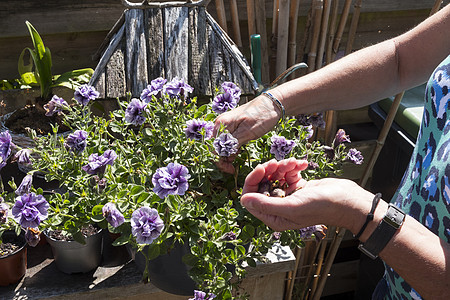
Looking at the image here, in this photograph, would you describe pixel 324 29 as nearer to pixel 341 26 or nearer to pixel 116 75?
pixel 341 26

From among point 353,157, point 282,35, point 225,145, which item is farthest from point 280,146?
point 282,35

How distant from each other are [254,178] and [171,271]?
1.11ft

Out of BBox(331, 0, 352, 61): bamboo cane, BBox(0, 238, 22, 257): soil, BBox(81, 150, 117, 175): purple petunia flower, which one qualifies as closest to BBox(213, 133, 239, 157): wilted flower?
BBox(81, 150, 117, 175): purple petunia flower

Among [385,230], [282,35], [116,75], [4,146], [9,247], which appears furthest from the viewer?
[282,35]

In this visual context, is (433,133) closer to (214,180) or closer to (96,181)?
(214,180)

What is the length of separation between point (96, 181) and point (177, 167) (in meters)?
0.22

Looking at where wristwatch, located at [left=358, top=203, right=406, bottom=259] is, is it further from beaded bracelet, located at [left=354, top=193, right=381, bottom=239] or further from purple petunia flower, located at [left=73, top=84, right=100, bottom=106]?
purple petunia flower, located at [left=73, top=84, right=100, bottom=106]

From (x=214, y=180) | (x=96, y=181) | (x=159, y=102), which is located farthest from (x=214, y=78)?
(x=96, y=181)

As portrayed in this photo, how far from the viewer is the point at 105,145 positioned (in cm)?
118

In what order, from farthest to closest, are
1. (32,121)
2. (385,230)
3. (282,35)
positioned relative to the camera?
(282,35)
(32,121)
(385,230)

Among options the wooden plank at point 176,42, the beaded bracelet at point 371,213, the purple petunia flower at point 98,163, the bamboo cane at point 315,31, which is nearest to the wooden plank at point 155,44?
the wooden plank at point 176,42

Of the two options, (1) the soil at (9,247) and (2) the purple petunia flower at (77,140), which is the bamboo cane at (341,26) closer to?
(2) the purple petunia flower at (77,140)

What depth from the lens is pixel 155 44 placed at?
1.45 m

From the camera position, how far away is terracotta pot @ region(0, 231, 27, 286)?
116 centimetres
